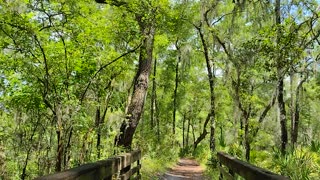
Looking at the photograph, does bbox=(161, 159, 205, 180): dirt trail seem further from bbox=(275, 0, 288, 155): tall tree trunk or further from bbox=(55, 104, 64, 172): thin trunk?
bbox=(55, 104, 64, 172): thin trunk

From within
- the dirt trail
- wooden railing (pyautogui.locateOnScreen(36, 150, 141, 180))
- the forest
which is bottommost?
the dirt trail

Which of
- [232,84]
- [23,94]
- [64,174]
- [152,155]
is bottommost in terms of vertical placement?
[152,155]

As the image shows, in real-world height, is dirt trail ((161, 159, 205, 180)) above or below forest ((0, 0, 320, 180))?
below

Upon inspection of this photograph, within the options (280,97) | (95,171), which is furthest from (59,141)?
(280,97)

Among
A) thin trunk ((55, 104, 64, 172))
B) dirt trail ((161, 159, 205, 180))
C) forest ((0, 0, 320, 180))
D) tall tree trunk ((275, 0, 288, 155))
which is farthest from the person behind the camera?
dirt trail ((161, 159, 205, 180))

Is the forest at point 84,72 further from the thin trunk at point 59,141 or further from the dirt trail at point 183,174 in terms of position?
the dirt trail at point 183,174

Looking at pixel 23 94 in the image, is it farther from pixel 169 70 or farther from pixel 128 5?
pixel 169 70

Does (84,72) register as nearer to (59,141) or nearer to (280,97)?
(59,141)

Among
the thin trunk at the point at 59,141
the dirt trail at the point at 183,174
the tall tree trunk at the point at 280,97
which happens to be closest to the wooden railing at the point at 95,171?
the thin trunk at the point at 59,141

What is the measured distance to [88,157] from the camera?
7316 mm

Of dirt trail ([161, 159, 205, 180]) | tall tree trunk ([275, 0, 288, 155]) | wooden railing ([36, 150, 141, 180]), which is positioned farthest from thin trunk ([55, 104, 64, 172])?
tall tree trunk ([275, 0, 288, 155])

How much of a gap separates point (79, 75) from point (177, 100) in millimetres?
22873

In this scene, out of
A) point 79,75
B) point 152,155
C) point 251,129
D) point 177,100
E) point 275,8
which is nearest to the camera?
point 79,75

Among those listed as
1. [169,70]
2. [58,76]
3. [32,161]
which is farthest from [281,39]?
[169,70]
